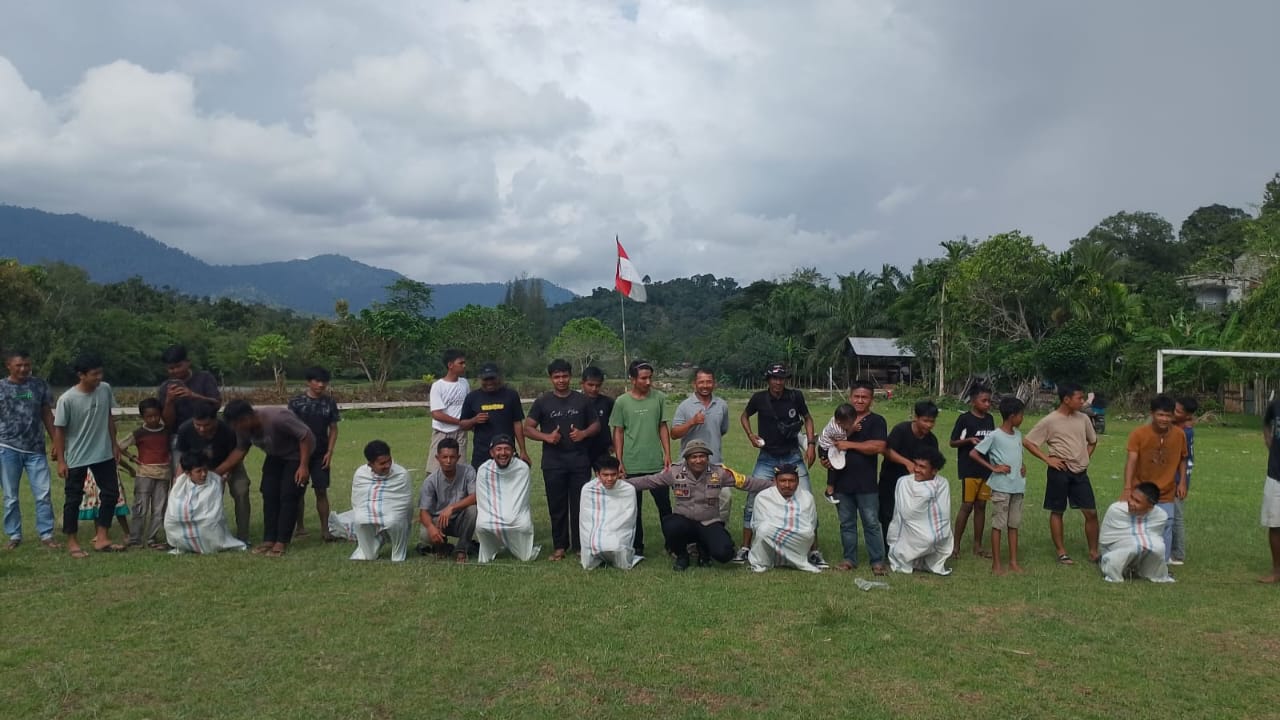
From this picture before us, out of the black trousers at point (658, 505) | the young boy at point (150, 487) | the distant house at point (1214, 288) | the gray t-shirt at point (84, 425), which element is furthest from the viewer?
the distant house at point (1214, 288)

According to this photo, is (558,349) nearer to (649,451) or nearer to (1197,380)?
(1197,380)

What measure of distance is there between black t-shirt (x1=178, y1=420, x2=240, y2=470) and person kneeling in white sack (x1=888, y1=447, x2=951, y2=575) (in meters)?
5.88

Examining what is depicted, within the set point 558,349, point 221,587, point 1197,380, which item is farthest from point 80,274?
point 1197,380

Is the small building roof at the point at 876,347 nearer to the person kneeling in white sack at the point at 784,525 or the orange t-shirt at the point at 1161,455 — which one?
the orange t-shirt at the point at 1161,455

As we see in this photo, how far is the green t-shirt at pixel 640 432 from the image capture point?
24.2ft

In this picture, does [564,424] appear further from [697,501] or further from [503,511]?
[697,501]

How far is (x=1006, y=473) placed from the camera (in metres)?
7.04

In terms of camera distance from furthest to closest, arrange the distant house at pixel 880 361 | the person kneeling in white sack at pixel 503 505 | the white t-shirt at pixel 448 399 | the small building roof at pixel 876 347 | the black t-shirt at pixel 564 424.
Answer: the distant house at pixel 880 361, the small building roof at pixel 876 347, the white t-shirt at pixel 448 399, the black t-shirt at pixel 564 424, the person kneeling in white sack at pixel 503 505

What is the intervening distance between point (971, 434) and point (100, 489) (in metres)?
7.70

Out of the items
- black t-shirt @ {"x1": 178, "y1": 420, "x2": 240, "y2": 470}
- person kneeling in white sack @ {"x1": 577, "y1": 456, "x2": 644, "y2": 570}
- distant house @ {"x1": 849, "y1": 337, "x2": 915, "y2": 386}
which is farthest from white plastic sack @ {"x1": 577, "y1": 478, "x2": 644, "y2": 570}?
distant house @ {"x1": 849, "y1": 337, "x2": 915, "y2": 386}

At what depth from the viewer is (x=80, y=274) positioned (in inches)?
1778

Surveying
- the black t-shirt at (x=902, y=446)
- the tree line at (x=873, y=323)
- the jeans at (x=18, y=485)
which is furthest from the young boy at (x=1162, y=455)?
the tree line at (x=873, y=323)

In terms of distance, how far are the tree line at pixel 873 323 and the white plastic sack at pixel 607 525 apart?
→ 33.1ft

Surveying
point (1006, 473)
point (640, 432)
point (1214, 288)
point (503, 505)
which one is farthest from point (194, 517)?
point (1214, 288)
